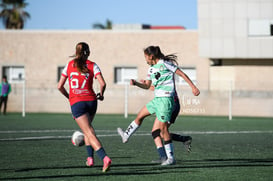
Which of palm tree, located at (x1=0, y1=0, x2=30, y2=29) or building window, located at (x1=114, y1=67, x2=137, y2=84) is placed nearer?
building window, located at (x1=114, y1=67, x2=137, y2=84)

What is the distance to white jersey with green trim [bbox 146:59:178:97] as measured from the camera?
9.88 m

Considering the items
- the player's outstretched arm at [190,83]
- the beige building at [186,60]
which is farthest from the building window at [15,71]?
the player's outstretched arm at [190,83]

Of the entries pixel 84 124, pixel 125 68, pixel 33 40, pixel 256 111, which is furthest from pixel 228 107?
pixel 84 124

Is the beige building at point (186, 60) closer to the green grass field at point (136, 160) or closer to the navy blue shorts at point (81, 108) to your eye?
the green grass field at point (136, 160)

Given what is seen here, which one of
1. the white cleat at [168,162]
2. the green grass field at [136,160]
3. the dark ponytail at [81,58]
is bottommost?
the green grass field at [136,160]

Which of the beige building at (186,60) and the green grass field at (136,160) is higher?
the beige building at (186,60)

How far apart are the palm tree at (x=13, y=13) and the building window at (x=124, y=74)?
27076 mm

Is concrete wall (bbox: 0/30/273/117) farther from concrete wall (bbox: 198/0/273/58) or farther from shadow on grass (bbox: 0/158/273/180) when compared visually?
shadow on grass (bbox: 0/158/273/180)

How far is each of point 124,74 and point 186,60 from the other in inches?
165

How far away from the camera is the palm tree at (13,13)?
213 ft

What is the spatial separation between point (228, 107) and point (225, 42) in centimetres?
691

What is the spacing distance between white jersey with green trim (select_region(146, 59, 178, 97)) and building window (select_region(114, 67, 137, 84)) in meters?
30.0

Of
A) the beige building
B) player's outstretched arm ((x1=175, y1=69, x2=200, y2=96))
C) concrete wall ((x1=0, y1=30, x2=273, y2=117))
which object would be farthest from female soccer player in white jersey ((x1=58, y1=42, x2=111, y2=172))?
concrete wall ((x1=0, y1=30, x2=273, y2=117))

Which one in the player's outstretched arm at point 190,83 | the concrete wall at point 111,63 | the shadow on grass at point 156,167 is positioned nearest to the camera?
the shadow on grass at point 156,167
